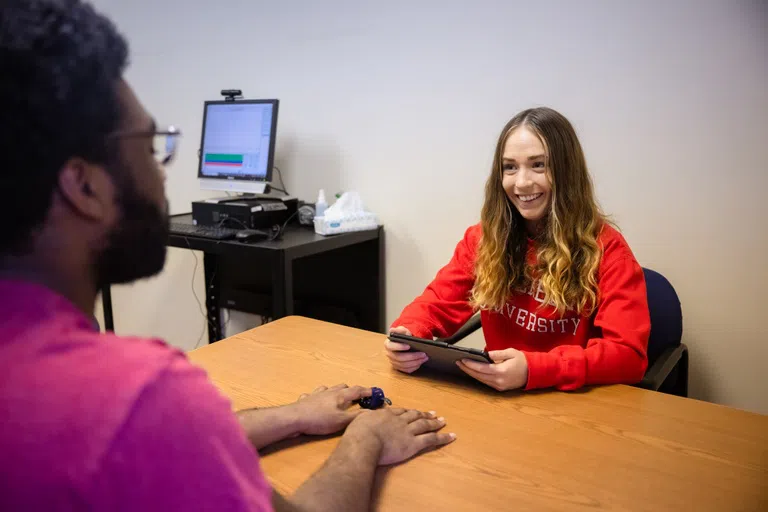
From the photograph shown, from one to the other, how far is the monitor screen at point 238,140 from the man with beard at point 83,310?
199cm

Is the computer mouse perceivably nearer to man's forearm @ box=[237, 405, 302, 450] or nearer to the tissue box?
the tissue box

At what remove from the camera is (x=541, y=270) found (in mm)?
1556

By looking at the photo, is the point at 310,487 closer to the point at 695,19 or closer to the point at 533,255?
the point at 533,255

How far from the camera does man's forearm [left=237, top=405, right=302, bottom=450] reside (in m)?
0.98

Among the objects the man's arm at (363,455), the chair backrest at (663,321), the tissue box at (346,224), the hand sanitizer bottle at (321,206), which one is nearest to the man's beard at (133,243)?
the man's arm at (363,455)

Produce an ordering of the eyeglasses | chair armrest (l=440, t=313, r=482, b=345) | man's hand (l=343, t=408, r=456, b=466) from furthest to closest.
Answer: chair armrest (l=440, t=313, r=482, b=345), man's hand (l=343, t=408, r=456, b=466), the eyeglasses

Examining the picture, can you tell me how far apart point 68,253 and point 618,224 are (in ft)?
6.43

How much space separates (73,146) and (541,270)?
1248 millimetres

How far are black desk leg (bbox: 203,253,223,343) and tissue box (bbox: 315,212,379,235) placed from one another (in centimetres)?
91

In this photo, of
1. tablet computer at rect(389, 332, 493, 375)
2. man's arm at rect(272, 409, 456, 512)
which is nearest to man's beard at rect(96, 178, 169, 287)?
man's arm at rect(272, 409, 456, 512)

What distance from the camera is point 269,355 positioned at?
1.39 meters

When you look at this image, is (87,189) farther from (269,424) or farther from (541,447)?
(541,447)

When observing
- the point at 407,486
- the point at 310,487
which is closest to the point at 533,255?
the point at 407,486

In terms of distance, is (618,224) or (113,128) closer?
(113,128)
